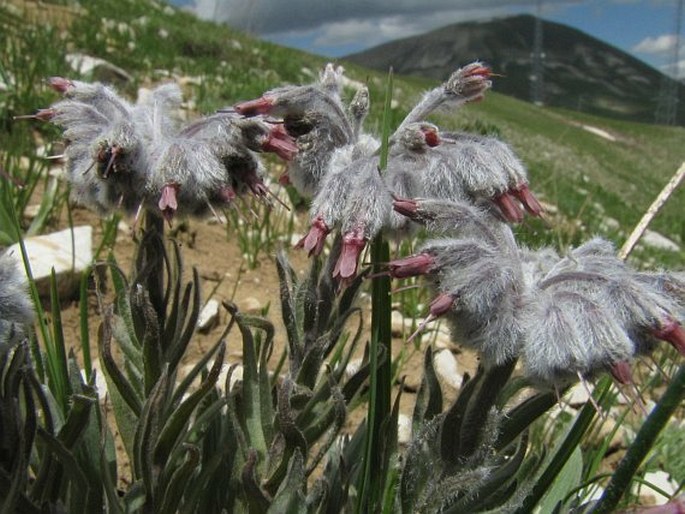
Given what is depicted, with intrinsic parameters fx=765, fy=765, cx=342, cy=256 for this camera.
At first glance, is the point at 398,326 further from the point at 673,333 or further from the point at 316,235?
the point at 673,333

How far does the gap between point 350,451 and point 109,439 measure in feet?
3.11

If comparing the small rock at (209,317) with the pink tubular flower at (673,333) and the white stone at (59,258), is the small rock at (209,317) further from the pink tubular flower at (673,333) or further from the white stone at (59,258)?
the pink tubular flower at (673,333)

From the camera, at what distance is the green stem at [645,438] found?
173 cm

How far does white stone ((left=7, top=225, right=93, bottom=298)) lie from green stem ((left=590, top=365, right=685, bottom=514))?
308 centimetres

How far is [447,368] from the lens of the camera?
16.0 feet

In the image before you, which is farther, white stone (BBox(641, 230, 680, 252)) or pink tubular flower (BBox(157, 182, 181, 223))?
white stone (BBox(641, 230, 680, 252))

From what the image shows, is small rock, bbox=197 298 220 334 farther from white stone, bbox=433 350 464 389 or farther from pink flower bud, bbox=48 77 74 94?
pink flower bud, bbox=48 77 74 94

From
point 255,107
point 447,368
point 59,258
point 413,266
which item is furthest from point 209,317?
point 413,266

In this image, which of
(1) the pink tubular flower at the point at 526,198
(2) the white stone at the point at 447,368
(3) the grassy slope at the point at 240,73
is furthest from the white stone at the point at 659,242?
(1) the pink tubular flower at the point at 526,198

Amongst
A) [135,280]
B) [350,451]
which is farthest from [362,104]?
[350,451]

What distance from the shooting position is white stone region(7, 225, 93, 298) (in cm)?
427

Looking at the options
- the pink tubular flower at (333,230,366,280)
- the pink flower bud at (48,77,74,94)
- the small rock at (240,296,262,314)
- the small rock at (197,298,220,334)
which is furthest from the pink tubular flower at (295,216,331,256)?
the small rock at (240,296,262,314)

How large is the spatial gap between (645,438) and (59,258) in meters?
3.56

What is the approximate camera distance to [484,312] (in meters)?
2.00
